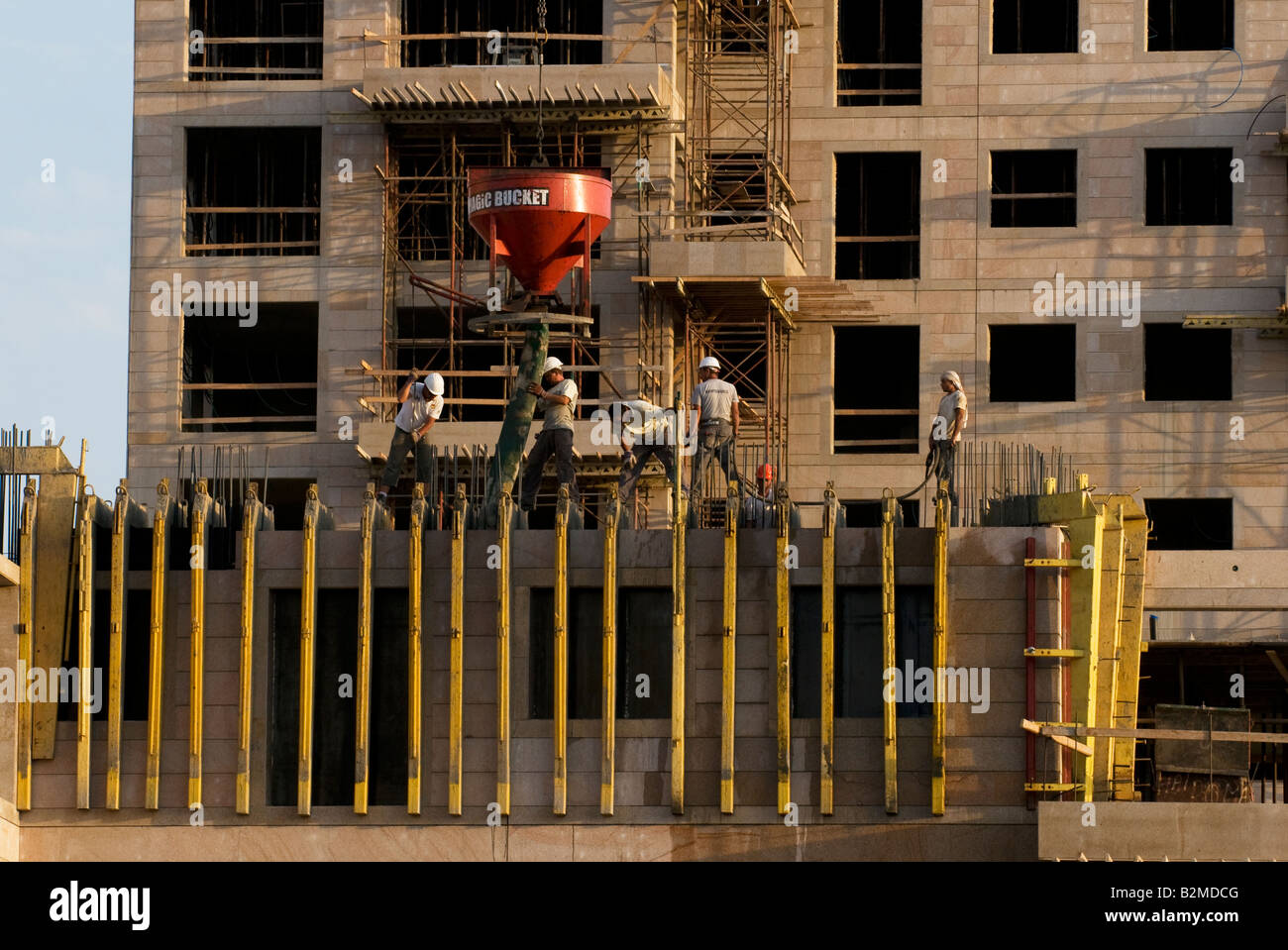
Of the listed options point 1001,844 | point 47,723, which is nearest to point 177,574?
point 47,723

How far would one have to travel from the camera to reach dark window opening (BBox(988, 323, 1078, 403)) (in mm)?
65562

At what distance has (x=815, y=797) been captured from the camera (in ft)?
149

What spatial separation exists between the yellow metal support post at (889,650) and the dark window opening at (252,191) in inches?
877

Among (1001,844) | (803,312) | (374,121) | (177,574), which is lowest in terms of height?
(1001,844)

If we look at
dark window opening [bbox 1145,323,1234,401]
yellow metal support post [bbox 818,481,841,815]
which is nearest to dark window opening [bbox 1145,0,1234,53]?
dark window opening [bbox 1145,323,1234,401]

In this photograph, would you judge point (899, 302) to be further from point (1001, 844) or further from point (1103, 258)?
point (1001, 844)

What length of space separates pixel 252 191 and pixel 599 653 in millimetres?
24121

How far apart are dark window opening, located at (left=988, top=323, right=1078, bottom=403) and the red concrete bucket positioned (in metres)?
18.3

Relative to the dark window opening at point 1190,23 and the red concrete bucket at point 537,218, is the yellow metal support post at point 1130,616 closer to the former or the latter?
the red concrete bucket at point 537,218

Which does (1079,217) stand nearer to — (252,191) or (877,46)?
(877,46)

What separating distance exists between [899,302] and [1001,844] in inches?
874

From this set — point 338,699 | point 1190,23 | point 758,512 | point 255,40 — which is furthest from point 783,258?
point 338,699

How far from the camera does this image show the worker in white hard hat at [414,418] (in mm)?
48031

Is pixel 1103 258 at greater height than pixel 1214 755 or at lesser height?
greater
